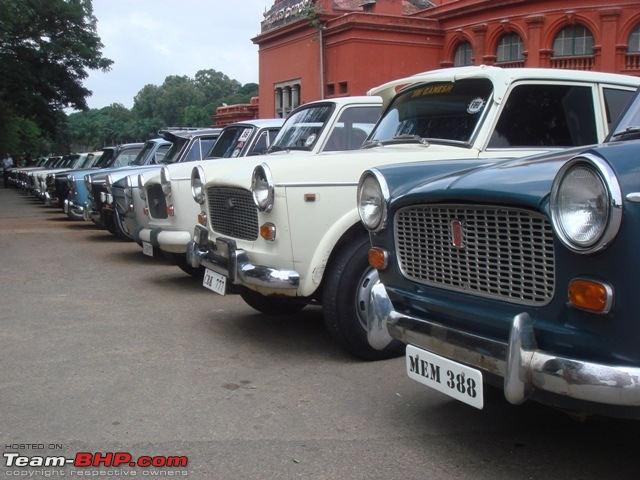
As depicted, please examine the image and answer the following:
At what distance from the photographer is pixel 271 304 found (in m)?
6.40

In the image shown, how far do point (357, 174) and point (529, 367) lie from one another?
2.52 m

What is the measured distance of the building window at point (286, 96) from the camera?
98.2 feet

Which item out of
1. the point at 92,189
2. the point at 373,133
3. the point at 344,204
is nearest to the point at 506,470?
the point at 344,204

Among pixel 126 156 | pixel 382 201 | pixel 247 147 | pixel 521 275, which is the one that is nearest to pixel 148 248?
pixel 247 147

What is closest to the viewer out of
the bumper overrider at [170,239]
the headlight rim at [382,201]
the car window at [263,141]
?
the headlight rim at [382,201]

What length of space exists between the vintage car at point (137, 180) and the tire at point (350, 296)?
487 cm

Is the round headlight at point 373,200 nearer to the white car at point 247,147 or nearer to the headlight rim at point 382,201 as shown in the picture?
the headlight rim at point 382,201

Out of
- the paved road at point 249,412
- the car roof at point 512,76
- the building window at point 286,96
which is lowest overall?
the paved road at point 249,412

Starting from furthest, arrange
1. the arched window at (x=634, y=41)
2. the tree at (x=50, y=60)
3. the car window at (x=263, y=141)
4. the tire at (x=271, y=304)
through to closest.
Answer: the tree at (x=50, y=60)
the arched window at (x=634, y=41)
the car window at (x=263, y=141)
the tire at (x=271, y=304)

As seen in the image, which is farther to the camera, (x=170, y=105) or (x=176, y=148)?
(x=170, y=105)

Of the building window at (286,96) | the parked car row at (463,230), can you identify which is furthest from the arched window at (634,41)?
the parked car row at (463,230)

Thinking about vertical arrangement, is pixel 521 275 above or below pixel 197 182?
below

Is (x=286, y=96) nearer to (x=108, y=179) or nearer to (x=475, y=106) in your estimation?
(x=108, y=179)

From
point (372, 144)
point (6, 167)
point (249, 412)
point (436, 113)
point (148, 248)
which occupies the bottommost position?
point (6, 167)
